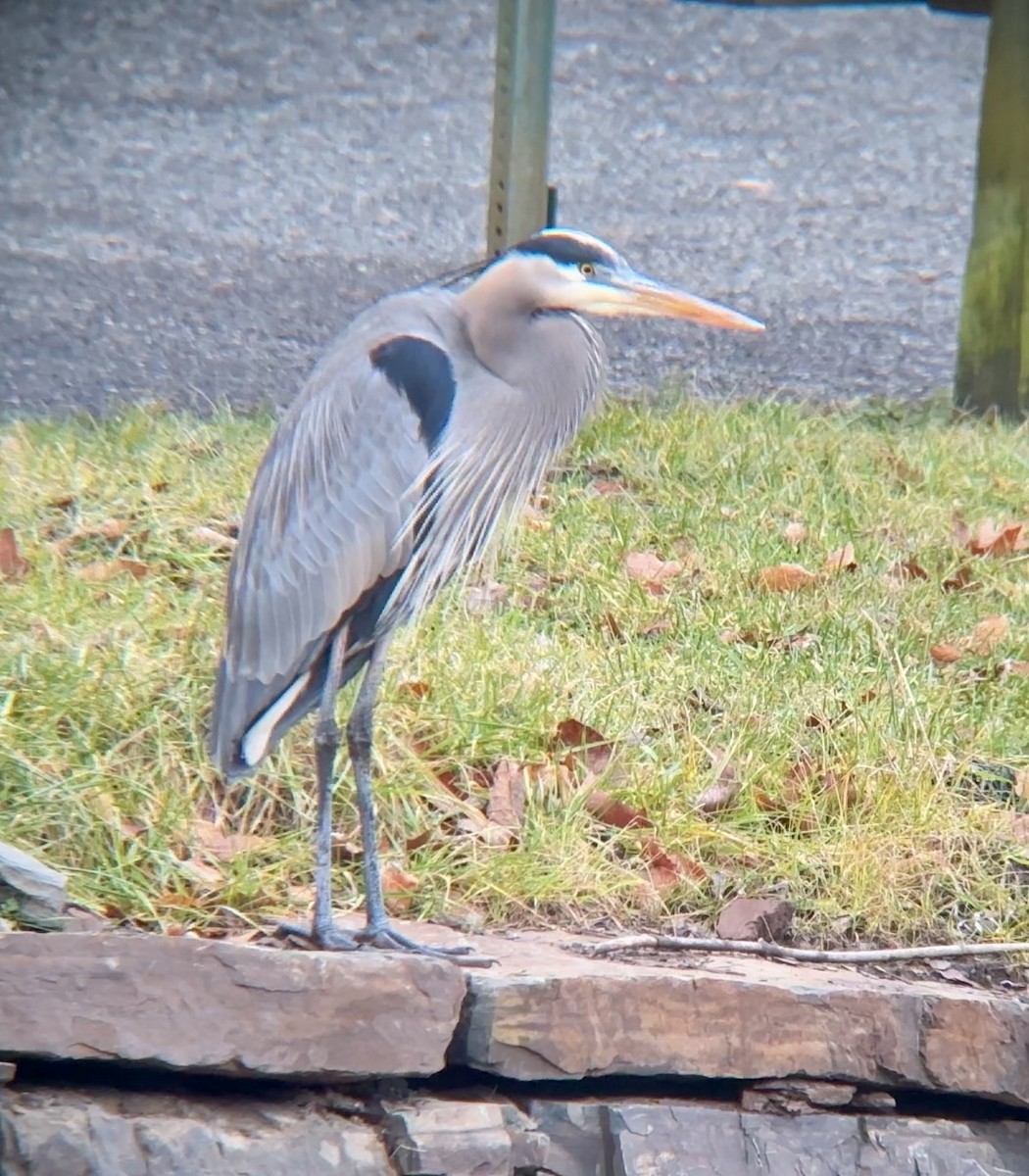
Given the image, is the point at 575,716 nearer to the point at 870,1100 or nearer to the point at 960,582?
the point at 870,1100

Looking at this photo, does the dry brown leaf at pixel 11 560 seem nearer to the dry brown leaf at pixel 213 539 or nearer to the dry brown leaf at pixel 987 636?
Answer: the dry brown leaf at pixel 213 539

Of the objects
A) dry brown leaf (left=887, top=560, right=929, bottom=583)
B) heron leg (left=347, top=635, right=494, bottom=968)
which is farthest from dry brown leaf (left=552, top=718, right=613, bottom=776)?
dry brown leaf (left=887, top=560, right=929, bottom=583)

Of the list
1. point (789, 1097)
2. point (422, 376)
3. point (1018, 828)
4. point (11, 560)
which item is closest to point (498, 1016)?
point (789, 1097)

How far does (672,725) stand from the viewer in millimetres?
4055

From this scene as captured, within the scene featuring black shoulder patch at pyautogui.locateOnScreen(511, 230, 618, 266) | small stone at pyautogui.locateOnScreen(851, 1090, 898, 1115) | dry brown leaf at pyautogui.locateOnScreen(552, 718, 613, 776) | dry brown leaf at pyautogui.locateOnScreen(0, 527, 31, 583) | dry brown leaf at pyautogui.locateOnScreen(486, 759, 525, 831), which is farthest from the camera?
dry brown leaf at pyautogui.locateOnScreen(0, 527, 31, 583)

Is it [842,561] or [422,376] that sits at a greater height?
[422,376]

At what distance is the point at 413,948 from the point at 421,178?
324 inches

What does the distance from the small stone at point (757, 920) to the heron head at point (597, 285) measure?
3.63ft

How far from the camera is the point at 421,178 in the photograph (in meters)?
10.9

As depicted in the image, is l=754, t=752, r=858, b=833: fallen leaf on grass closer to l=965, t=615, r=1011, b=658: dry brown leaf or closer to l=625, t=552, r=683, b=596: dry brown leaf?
l=965, t=615, r=1011, b=658: dry brown leaf

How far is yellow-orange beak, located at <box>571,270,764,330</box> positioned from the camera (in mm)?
3477

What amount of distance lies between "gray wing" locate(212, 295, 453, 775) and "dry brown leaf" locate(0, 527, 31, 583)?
1.24 m

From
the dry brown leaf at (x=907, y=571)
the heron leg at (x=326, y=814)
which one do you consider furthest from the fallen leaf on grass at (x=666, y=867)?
the dry brown leaf at (x=907, y=571)

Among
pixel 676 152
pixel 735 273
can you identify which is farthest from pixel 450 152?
pixel 735 273
